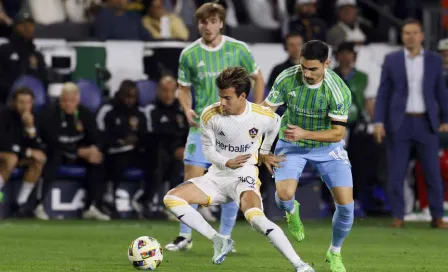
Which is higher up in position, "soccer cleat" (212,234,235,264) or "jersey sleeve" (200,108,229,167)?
"jersey sleeve" (200,108,229,167)

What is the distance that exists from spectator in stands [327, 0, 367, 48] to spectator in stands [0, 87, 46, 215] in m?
5.21

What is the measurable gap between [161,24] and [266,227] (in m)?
9.34

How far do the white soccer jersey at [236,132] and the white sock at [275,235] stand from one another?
0.77 metres

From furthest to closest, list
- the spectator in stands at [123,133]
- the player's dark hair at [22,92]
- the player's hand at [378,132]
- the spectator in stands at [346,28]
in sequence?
the spectator in stands at [346,28] < the spectator in stands at [123,133] < the player's dark hair at [22,92] < the player's hand at [378,132]

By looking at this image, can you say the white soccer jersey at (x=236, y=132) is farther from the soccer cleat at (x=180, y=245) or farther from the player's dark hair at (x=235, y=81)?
the soccer cleat at (x=180, y=245)

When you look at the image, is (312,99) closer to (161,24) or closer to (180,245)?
(180,245)

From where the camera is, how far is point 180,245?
39.5 ft

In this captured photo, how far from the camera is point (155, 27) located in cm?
1872

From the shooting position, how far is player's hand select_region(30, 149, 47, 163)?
16406 millimetres

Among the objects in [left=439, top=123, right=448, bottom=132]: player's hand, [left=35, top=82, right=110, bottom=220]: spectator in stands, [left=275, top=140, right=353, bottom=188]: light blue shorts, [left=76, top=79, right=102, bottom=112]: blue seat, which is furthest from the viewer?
[left=76, top=79, right=102, bottom=112]: blue seat

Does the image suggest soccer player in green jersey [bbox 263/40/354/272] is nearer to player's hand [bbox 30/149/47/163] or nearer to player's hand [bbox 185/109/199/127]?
player's hand [bbox 185/109/199/127]

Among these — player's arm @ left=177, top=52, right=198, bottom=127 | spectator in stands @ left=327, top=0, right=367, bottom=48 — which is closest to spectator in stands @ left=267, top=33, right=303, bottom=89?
spectator in stands @ left=327, top=0, right=367, bottom=48

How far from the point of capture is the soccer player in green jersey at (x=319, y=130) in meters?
10.2

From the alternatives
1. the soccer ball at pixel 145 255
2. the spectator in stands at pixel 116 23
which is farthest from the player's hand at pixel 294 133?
the spectator in stands at pixel 116 23
